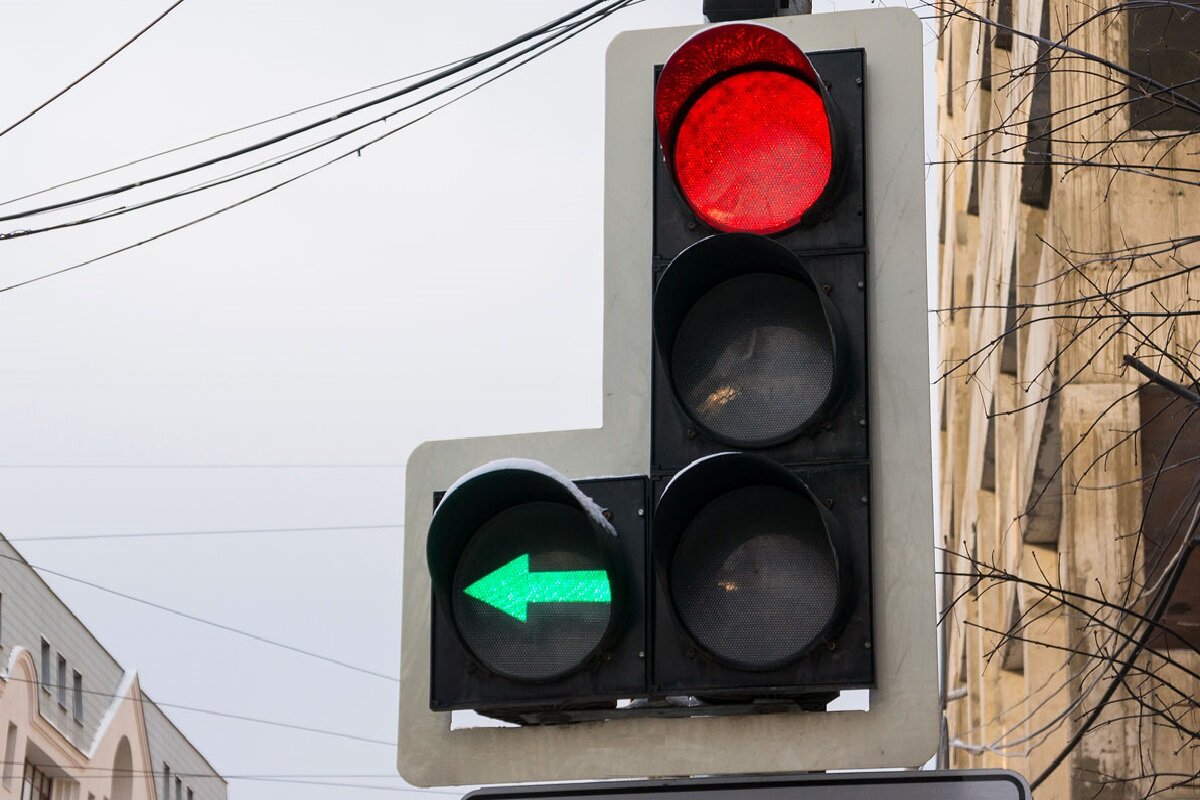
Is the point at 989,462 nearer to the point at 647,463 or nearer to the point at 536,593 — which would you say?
the point at 647,463

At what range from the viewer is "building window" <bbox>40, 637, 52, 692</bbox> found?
40844mm

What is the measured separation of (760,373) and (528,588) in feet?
1.99

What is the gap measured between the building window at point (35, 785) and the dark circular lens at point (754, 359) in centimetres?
3821

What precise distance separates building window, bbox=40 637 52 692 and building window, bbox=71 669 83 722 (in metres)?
2.30

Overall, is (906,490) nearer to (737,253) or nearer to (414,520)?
(737,253)

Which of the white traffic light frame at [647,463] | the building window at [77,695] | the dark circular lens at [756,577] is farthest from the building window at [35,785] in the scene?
the dark circular lens at [756,577]

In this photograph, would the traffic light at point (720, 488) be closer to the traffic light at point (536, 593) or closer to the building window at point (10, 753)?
the traffic light at point (536, 593)

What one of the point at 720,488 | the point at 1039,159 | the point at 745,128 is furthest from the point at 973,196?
the point at 720,488

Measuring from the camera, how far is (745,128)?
145 inches

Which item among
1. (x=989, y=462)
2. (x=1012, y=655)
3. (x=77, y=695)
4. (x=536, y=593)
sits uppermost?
(x=989, y=462)

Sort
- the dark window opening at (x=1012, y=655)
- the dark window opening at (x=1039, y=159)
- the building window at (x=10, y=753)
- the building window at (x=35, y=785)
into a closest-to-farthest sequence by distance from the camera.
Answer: the dark window opening at (x=1039, y=159) < the dark window opening at (x=1012, y=655) < the building window at (x=10, y=753) < the building window at (x=35, y=785)

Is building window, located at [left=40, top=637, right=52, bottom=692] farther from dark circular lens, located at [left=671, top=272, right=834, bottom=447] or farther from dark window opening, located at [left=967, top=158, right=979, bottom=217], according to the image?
dark circular lens, located at [left=671, top=272, right=834, bottom=447]

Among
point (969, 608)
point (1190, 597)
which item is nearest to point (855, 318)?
point (1190, 597)

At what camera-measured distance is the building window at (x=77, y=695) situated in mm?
43875
